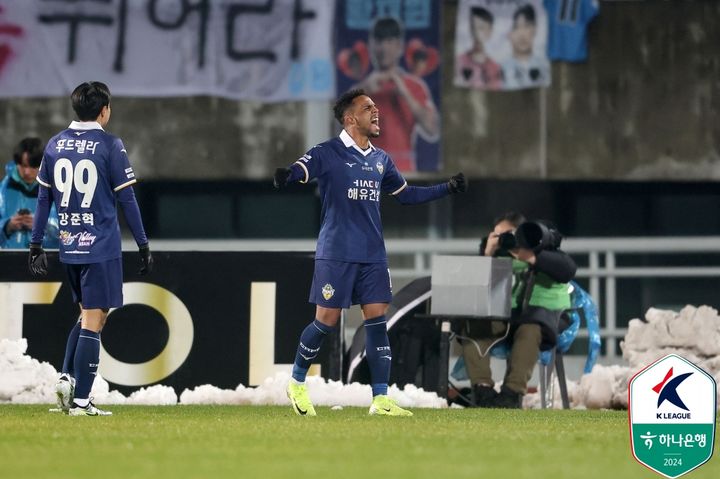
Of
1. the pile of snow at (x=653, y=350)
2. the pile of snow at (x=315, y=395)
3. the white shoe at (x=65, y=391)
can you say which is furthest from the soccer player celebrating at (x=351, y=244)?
the pile of snow at (x=653, y=350)

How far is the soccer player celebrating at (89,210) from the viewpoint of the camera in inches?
402

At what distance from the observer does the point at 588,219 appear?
24.7 m

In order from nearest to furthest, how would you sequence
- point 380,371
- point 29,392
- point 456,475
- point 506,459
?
point 456,475 → point 506,459 → point 380,371 → point 29,392

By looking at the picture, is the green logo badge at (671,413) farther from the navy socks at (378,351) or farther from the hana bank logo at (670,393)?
the navy socks at (378,351)

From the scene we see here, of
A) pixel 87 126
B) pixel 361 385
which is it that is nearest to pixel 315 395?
pixel 361 385

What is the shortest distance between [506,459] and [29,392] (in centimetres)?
533

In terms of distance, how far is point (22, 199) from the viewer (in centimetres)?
1281

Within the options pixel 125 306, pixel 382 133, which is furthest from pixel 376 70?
pixel 125 306

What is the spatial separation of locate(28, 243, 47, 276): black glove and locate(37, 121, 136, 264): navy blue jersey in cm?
25

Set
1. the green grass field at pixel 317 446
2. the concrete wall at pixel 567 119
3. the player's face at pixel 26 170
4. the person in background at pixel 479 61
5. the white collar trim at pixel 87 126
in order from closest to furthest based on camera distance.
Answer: the green grass field at pixel 317 446
the white collar trim at pixel 87 126
the player's face at pixel 26 170
the person in background at pixel 479 61
the concrete wall at pixel 567 119

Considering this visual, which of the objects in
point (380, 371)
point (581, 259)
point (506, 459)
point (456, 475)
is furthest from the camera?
point (581, 259)

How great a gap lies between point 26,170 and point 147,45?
9358 millimetres

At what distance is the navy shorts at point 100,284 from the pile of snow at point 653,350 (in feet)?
12.6

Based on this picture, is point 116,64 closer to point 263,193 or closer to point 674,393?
point 263,193
